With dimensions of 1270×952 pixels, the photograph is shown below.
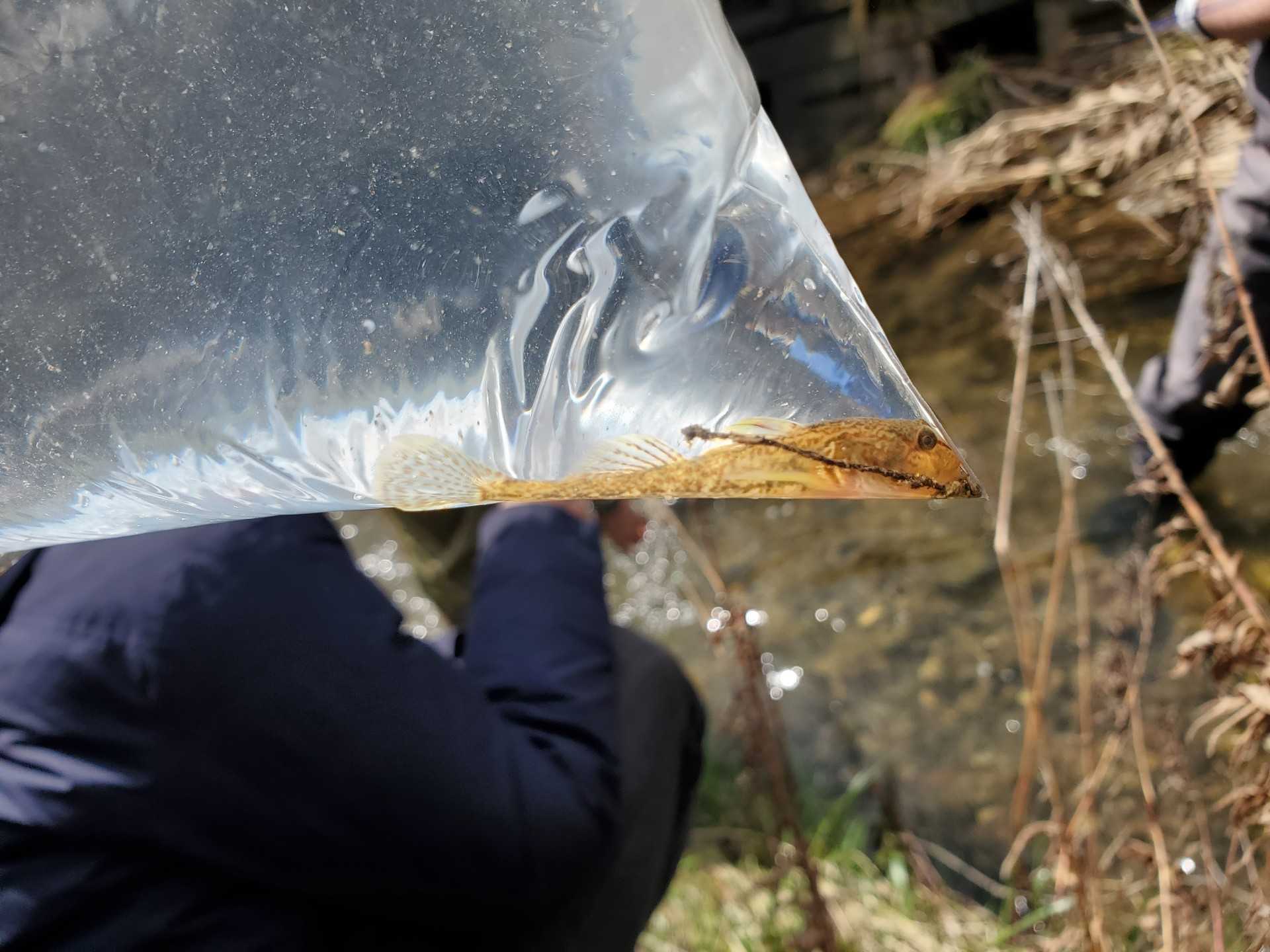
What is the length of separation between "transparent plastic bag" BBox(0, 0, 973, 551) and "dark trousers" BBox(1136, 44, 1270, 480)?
73 cm

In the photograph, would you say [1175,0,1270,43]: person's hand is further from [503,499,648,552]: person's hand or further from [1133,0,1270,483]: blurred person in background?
[503,499,648,552]: person's hand

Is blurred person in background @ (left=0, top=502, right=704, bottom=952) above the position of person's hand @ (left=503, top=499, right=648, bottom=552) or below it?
above

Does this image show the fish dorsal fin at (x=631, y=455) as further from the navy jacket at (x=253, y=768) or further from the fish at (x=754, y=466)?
the navy jacket at (x=253, y=768)

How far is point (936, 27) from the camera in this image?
201 inches

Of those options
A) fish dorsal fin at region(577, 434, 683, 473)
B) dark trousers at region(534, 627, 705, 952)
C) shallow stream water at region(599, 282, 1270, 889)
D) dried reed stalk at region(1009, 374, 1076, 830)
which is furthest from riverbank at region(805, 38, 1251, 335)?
fish dorsal fin at region(577, 434, 683, 473)

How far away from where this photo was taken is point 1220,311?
1087 millimetres

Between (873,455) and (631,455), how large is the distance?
0.14 metres

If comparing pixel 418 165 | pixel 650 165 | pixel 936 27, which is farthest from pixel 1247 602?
pixel 936 27

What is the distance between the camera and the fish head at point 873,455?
1.62ft

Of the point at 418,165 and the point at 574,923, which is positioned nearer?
the point at 418,165

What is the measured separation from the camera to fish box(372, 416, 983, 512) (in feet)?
1.63

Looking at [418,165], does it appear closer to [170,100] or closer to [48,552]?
[170,100]

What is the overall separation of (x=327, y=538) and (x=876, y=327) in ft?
1.86

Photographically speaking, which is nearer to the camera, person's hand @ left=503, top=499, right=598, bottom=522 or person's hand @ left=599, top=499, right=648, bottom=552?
person's hand @ left=503, top=499, right=598, bottom=522
